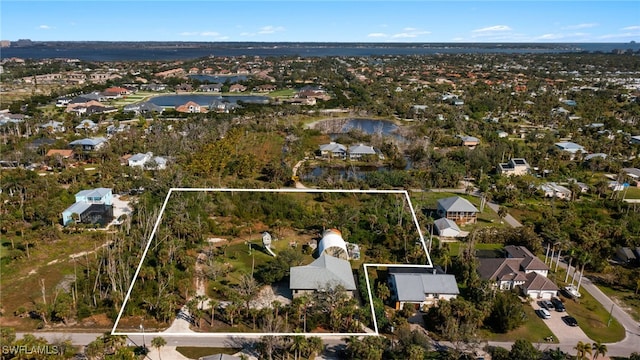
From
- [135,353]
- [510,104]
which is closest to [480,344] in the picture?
[135,353]

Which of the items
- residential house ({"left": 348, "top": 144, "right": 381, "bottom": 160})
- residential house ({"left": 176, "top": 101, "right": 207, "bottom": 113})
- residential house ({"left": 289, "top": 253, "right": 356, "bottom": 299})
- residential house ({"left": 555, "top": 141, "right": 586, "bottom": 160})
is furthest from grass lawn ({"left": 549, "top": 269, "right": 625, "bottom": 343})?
residential house ({"left": 176, "top": 101, "right": 207, "bottom": 113})

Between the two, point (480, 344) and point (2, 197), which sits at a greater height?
point (2, 197)

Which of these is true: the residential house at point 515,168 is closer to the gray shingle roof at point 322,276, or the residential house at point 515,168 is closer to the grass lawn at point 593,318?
the grass lawn at point 593,318

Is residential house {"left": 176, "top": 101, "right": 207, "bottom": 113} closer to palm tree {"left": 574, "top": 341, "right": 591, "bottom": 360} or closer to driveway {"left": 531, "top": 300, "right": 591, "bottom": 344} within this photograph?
driveway {"left": 531, "top": 300, "right": 591, "bottom": 344}

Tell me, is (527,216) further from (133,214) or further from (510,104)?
(510,104)

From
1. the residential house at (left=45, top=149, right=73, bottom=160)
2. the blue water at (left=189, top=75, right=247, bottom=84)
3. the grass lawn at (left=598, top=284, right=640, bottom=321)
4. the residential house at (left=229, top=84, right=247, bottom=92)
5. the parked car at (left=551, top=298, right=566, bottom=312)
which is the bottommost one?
the grass lawn at (left=598, top=284, right=640, bottom=321)
